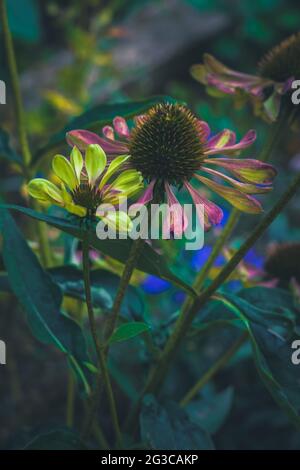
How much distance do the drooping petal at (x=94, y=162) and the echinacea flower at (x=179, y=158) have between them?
5 centimetres

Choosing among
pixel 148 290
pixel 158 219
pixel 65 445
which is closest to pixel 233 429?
pixel 148 290

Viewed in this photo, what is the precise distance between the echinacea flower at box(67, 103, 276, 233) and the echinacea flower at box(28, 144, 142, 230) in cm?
2

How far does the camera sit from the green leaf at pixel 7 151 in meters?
0.86

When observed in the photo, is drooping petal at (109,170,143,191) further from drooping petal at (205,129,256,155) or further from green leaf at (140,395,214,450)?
green leaf at (140,395,214,450)

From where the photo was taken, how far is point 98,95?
1.88 metres

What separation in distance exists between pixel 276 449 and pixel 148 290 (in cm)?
35

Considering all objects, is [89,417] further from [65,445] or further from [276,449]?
[276,449]

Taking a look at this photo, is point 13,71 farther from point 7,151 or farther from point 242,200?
point 242,200

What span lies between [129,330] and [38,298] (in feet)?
0.50

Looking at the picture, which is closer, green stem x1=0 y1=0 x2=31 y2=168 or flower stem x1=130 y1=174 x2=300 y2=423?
flower stem x1=130 y1=174 x2=300 y2=423

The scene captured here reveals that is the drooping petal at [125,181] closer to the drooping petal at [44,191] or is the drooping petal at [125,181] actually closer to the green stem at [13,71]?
the drooping petal at [44,191]

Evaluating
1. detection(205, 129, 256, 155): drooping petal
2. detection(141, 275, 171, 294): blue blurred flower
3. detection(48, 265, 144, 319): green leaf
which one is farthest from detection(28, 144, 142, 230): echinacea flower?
detection(141, 275, 171, 294): blue blurred flower

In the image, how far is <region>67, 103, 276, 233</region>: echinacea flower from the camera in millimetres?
608

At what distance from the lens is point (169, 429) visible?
28.9 inches
